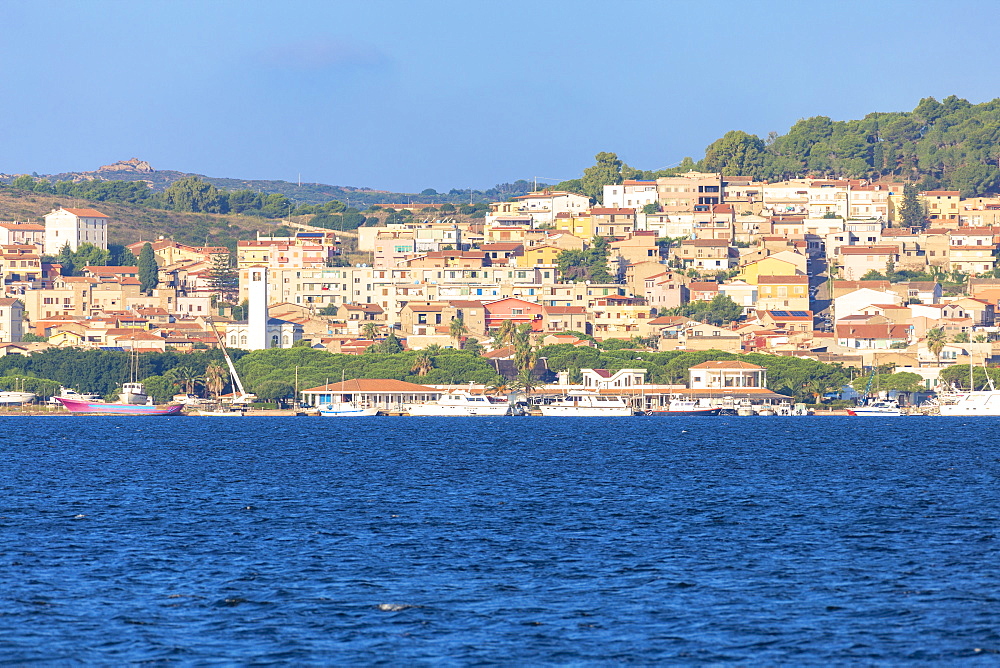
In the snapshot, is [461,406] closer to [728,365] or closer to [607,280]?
[728,365]

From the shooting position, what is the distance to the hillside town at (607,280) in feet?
469

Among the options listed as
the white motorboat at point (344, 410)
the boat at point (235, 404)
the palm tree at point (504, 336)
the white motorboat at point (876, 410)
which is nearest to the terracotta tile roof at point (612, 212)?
the palm tree at point (504, 336)

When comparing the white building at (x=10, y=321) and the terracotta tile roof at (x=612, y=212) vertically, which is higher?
the terracotta tile roof at (x=612, y=212)

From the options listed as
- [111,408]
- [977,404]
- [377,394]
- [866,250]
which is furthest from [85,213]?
[977,404]

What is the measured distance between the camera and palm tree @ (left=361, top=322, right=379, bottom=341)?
146m

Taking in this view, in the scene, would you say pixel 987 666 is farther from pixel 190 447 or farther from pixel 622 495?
pixel 190 447

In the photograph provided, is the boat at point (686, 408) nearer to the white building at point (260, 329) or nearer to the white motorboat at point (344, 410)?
the white motorboat at point (344, 410)

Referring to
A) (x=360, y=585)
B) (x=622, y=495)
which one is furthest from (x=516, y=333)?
Answer: (x=360, y=585)

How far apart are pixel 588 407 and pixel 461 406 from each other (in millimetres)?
10442

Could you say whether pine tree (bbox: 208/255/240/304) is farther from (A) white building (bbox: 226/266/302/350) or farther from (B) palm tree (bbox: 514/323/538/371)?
(B) palm tree (bbox: 514/323/538/371)

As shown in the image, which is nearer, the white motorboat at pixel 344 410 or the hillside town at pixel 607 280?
the white motorboat at pixel 344 410

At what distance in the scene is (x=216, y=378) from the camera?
5251 inches

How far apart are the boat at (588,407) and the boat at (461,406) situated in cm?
402

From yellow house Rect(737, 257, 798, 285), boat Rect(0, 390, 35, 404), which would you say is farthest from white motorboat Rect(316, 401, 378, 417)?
yellow house Rect(737, 257, 798, 285)
